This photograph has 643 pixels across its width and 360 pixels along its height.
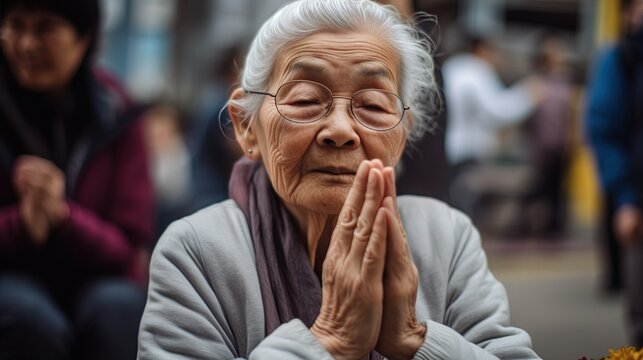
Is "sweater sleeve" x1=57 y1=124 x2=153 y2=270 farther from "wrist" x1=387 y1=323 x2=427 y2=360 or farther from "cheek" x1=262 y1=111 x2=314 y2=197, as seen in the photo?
"wrist" x1=387 y1=323 x2=427 y2=360

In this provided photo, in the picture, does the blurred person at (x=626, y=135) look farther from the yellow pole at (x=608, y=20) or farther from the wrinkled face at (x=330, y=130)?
the yellow pole at (x=608, y=20)

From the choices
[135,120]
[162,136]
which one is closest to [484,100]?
[162,136]

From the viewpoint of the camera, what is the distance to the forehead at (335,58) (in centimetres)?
178

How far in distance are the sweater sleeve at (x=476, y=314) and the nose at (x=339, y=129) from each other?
15.2 inches

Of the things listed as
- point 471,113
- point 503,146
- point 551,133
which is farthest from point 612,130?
point 503,146

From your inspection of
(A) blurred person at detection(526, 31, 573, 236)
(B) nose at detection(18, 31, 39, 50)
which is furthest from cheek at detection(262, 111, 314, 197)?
(A) blurred person at detection(526, 31, 573, 236)

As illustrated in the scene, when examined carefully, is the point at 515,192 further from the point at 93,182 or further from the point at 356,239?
the point at 356,239

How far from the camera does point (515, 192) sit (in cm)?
1064

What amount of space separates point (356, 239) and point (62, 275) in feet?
5.87

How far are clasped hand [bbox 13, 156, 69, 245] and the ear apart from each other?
1.15m

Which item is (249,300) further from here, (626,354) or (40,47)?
(40,47)

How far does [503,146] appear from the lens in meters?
11.2

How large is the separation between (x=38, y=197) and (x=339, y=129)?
153 centimetres

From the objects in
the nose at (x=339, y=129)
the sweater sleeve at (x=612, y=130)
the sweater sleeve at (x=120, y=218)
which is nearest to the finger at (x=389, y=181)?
the nose at (x=339, y=129)
